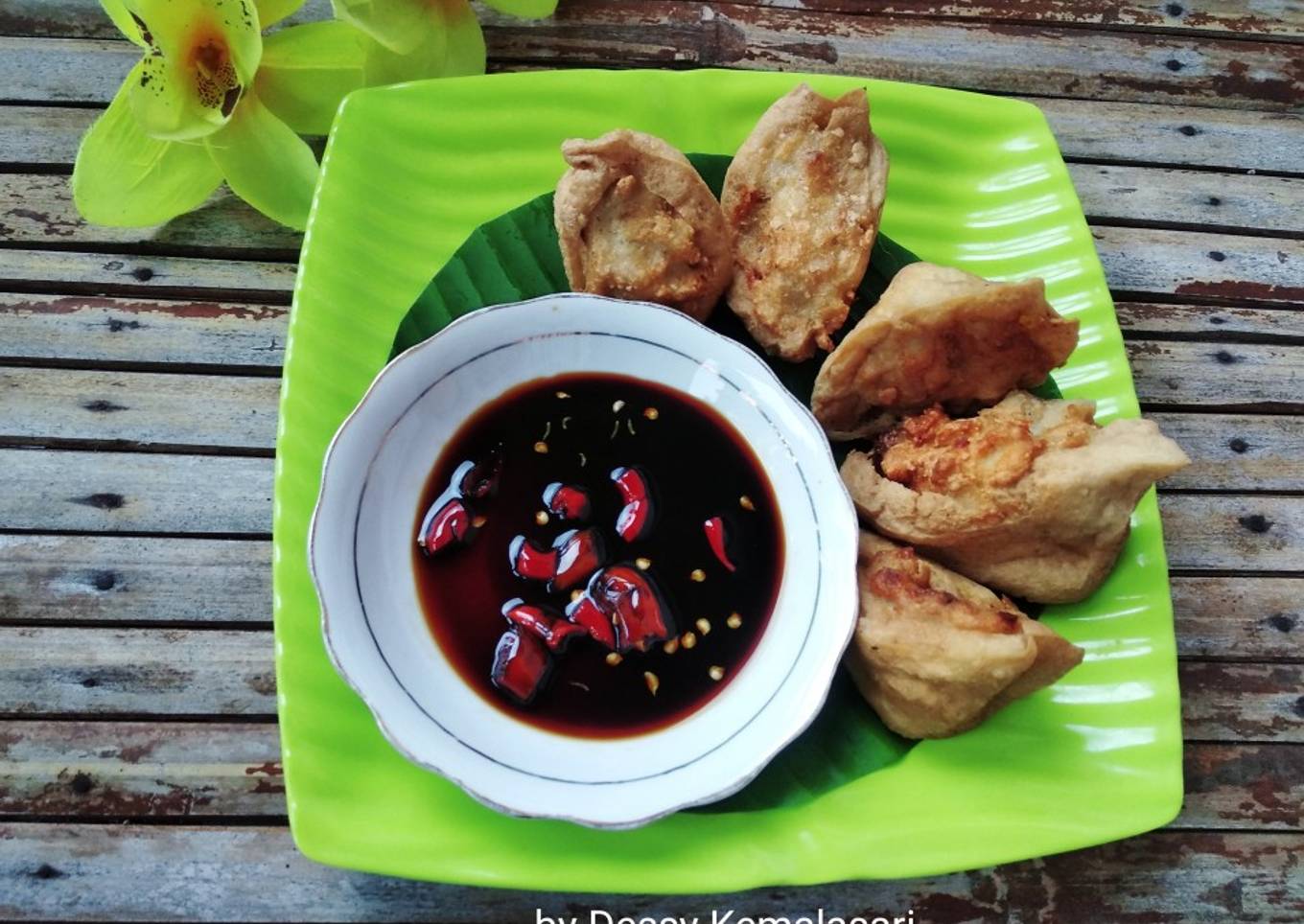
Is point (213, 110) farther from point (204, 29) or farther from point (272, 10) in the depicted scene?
point (272, 10)

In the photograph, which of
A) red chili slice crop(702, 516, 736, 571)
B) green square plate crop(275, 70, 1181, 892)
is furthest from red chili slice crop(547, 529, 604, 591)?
green square plate crop(275, 70, 1181, 892)

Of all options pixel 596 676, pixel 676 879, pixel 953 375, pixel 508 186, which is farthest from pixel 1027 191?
pixel 676 879

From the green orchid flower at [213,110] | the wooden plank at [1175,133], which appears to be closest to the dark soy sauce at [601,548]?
the green orchid flower at [213,110]

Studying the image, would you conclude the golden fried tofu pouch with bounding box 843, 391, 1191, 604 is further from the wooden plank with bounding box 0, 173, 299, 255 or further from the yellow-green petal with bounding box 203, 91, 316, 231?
the wooden plank with bounding box 0, 173, 299, 255

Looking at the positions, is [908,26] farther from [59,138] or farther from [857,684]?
[59,138]

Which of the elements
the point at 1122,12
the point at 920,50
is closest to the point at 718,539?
the point at 920,50

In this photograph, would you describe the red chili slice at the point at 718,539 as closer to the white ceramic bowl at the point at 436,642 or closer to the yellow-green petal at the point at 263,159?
the white ceramic bowl at the point at 436,642
